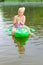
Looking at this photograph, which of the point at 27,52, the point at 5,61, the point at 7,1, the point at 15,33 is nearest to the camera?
the point at 5,61

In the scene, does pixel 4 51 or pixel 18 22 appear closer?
pixel 4 51

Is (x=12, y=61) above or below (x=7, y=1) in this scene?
above

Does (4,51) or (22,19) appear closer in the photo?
(4,51)

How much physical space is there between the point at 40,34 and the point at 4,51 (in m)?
3.40

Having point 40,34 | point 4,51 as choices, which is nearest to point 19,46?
point 4,51

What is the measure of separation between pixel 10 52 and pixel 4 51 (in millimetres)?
210

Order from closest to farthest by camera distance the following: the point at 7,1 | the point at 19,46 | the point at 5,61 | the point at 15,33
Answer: the point at 5,61, the point at 19,46, the point at 15,33, the point at 7,1

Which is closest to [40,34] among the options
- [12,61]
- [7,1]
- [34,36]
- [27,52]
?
[34,36]

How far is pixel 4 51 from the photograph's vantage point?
10164 millimetres

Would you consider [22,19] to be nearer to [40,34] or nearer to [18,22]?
[18,22]

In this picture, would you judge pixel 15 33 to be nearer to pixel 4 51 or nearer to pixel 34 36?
pixel 34 36

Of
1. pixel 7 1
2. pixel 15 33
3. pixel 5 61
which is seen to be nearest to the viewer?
pixel 5 61

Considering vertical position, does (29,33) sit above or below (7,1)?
above

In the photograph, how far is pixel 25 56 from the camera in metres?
9.52
